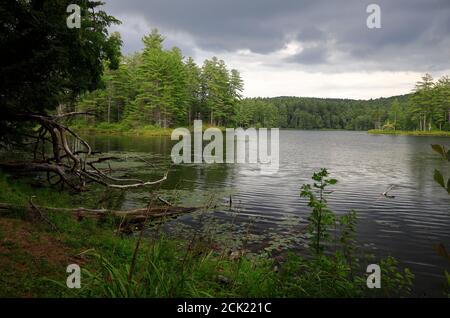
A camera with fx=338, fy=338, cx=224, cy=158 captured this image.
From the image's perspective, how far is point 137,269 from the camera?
5.57 metres

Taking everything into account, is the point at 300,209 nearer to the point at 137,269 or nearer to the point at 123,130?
the point at 137,269

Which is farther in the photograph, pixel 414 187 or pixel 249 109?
pixel 249 109

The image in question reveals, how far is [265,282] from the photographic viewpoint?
5738mm

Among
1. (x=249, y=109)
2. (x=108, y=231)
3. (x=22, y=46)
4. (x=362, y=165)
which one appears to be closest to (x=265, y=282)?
(x=108, y=231)

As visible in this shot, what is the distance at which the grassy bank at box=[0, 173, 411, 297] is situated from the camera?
165 inches

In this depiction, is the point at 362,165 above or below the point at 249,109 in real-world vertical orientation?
below

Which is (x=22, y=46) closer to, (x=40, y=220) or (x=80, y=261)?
(x=40, y=220)

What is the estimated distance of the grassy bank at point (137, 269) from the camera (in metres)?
4.18
